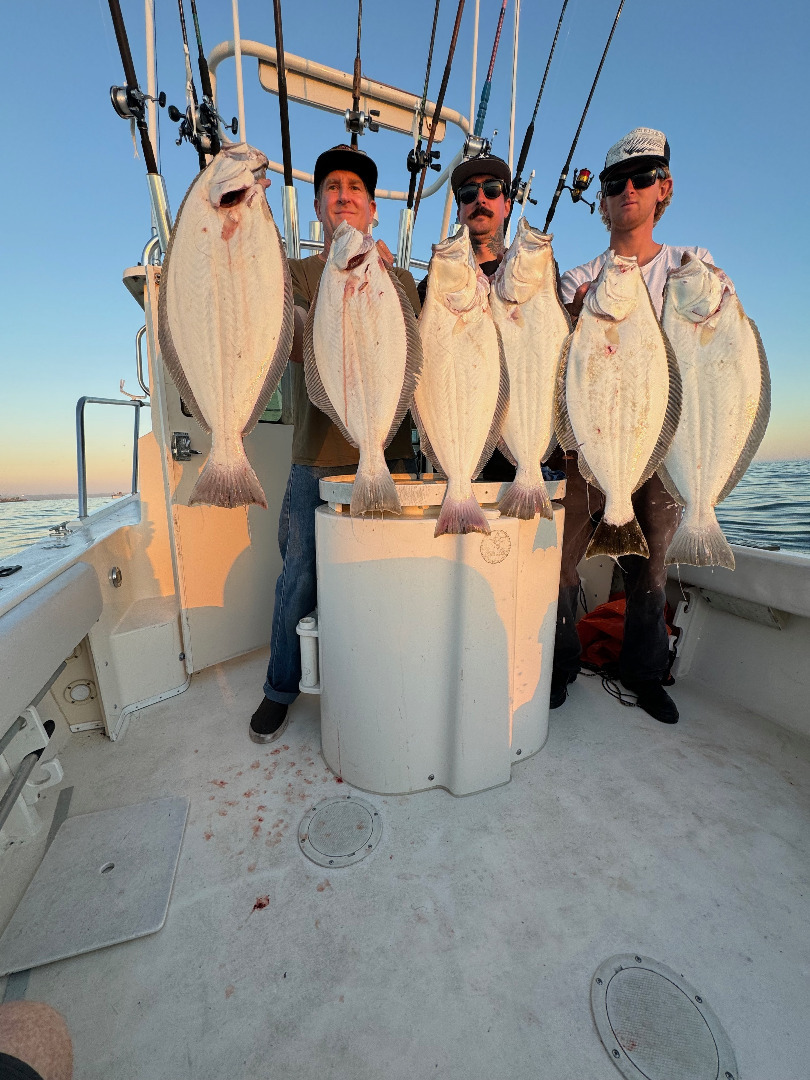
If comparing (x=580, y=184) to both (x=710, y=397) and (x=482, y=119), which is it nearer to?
(x=482, y=119)

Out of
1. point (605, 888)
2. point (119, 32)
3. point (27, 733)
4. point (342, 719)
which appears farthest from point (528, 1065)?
point (119, 32)

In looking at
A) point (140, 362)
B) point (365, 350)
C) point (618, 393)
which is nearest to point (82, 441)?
point (140, 362)

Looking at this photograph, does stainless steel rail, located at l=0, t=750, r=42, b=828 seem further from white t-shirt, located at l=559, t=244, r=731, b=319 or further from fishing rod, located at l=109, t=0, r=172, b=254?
white t-shirt, located at l=559, t=244, r=731, b=319

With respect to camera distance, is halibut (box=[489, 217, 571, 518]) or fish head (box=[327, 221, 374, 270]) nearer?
fish head (box=[327, 221, 374, 270])

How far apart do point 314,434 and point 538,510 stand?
1.18 m

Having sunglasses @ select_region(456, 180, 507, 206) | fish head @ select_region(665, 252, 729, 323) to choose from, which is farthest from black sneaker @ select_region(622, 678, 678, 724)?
sunglasses @ select_region(456, 180, 507, 206)

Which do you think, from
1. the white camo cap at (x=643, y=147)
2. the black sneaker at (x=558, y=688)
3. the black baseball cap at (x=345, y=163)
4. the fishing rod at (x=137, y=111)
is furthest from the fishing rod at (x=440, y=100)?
the black sneaker at (x=558, y=688)

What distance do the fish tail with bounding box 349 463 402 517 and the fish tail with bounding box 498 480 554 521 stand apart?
45 cm

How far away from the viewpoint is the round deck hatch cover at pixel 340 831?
68.2 inches

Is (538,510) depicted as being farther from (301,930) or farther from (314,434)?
(301,930)

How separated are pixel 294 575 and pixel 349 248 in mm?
1517

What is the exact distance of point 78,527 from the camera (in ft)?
10.5

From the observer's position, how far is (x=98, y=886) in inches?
63.9

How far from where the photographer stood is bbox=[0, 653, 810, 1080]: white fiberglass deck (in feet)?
3.95
